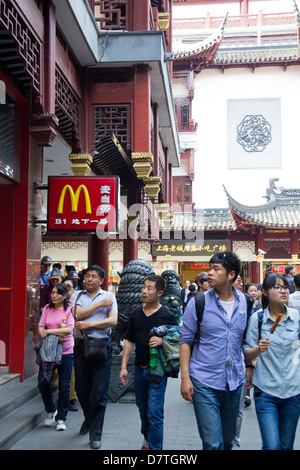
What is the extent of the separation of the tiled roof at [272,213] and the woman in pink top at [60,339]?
49.9 ft

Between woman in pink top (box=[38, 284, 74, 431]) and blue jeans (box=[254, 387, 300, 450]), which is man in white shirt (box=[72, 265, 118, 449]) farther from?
blue jeans (box=[254, 387, 300, 450])

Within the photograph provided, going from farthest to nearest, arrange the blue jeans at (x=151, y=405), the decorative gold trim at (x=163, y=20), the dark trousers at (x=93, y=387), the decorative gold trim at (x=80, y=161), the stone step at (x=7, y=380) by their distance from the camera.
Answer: the decorative gold trim at (x=163, y=20) < the decorative gold trim at (x=80, y=161) < the stone step at (x=7, y=380) < the dark trousers at (x=93, y=387) < the blue jeans at (x=151, y=405)

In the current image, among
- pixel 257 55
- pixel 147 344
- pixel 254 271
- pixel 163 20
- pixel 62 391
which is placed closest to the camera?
pixel 147 344

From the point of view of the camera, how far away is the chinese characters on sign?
21.8 meters

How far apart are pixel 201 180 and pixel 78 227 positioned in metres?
20.7

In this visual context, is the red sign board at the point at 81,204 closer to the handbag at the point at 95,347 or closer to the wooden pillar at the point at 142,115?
the wooden pillar at the point at 142,115

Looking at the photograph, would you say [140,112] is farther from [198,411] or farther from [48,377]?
[198,411]

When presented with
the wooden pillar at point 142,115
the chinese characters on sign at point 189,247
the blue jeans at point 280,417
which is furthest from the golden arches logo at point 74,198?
the chinese characters on sign at point 189,247

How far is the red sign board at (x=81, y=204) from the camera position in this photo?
22.9ft

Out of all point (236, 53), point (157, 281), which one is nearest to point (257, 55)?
point (236, 53)

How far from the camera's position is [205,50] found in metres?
25.9

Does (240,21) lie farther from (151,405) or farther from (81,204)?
(151,405)

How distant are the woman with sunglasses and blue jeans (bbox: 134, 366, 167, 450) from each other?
0.94 m

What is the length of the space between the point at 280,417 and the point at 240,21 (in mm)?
30001
